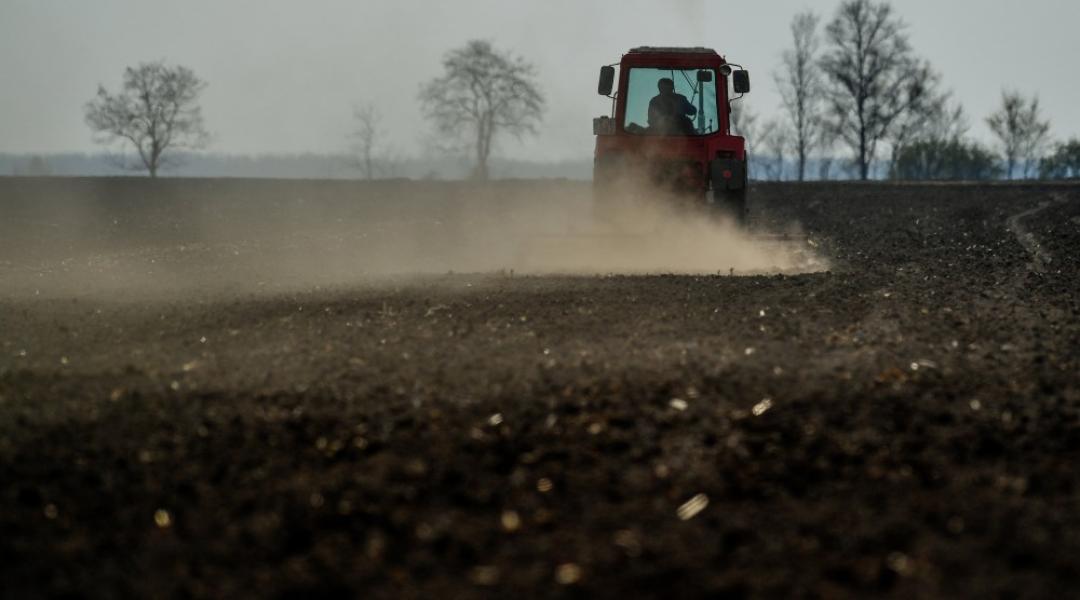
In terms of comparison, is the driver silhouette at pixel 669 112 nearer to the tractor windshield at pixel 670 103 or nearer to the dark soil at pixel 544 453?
the tractor windshield at pixel 670 103

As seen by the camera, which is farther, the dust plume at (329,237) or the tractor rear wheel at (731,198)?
the tractor rear wheel at (731,198)

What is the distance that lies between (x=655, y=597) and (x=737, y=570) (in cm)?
43

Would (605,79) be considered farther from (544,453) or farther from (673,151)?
(544,453)

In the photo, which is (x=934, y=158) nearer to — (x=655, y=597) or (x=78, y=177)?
(x=78, y=177)

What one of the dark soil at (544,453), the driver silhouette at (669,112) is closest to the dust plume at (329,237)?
the driver silhouette at (669,112)

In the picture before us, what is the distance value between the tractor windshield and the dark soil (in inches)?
276

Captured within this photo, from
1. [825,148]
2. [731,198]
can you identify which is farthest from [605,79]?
[825,148]

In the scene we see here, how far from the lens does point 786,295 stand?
12.7m

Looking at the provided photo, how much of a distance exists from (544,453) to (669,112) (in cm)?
1260

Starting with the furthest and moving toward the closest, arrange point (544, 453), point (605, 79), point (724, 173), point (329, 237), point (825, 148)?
point (825, 148), point (329, 237), point (724, 173), point (605, 79), point (544, 453)

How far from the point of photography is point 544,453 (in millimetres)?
6289

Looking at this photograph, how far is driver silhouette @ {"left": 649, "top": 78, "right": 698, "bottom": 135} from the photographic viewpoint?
18.1 meters

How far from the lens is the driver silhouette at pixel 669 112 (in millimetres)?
18141

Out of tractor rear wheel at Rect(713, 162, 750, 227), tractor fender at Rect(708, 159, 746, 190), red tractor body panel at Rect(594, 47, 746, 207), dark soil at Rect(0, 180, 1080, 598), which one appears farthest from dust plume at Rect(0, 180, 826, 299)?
dark soil at Rect(0, 180, 1080, 598)
